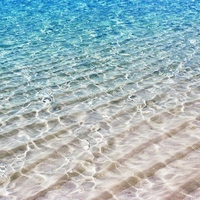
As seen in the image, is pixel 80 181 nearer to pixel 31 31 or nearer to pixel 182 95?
pixel 182 95

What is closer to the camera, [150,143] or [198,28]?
[150,143]

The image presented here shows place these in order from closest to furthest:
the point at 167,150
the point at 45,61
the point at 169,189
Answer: the point at 169,189, the point at 167,150, the point at 45,61

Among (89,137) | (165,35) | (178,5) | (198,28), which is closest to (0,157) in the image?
(89,137)

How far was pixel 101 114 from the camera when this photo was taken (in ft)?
28.8

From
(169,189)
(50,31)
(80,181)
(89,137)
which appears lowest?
(169,189)

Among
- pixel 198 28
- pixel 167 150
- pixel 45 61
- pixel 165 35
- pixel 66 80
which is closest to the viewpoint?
pixel 167 150

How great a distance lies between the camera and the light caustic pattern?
5.97 meters

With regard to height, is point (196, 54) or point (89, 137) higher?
point (196, 54)

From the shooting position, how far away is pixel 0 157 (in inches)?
276

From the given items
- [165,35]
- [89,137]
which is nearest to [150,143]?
[89,137]

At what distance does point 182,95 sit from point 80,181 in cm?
488

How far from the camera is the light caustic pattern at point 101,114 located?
5.97 metres

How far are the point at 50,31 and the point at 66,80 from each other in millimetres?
8477

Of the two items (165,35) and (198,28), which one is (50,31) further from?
(198,28)
